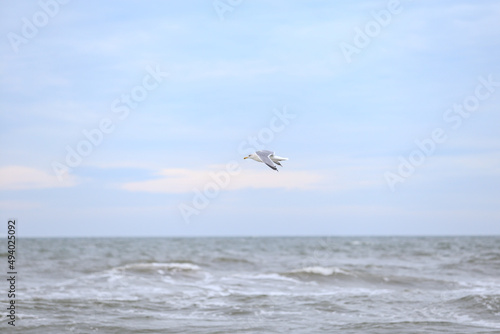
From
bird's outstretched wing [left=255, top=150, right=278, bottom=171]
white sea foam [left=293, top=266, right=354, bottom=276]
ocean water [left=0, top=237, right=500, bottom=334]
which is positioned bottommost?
ocean water [left=0, top=237, right=500, bottom=334]

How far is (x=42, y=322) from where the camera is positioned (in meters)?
12.0

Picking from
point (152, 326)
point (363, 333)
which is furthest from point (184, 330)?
point (363, 333)

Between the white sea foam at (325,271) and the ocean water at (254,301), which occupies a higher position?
the white sea foam at (325,271)

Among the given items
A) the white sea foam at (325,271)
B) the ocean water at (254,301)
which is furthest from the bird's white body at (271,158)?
the white sea foam at (325,271)

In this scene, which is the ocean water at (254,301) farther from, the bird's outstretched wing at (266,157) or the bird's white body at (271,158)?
the bird's outstretched wing at (266,157)

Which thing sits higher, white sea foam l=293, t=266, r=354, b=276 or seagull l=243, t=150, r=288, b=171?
seagull l=243, t=150, r=288, b=171

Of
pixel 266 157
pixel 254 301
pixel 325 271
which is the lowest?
pixel 254 301

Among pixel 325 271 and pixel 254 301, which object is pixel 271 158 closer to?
pixel 254 301

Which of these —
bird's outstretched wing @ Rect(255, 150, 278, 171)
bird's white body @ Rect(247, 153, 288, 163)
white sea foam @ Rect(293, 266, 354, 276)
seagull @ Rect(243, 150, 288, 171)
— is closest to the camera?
bird's outstretched wing @ Rect(255, 150, 278, 171)

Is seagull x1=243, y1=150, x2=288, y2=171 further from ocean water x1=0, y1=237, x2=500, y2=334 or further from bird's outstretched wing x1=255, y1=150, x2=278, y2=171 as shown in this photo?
ocean water x1=0, y1=237, x2=500, y2=334

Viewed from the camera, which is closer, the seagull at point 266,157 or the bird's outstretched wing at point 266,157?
the bird's outstretched wing at point 266,157

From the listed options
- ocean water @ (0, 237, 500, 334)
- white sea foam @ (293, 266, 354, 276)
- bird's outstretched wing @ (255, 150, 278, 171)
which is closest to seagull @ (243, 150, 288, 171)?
bird's outstretched wing @ (255, 150, 278, 171)

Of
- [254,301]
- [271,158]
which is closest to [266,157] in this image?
[271,158]

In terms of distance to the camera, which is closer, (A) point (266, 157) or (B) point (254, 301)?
(A) point (266, 157)
